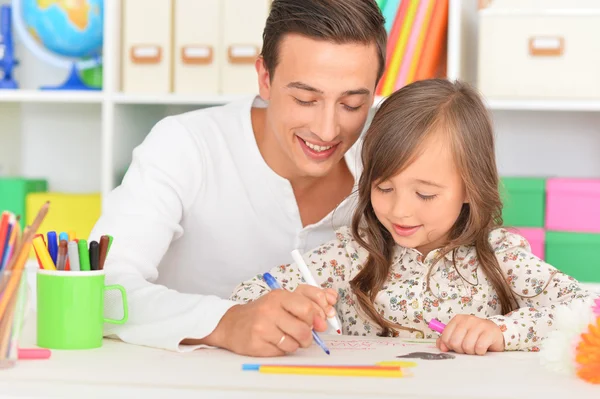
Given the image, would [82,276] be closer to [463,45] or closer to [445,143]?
[445,143]

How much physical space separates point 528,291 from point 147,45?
137 centimetres

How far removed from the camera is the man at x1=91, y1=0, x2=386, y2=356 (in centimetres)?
105

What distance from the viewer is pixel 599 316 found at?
2.95ft

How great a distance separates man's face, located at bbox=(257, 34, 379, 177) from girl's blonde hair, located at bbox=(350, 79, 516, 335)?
0.06 metres

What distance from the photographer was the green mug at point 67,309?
3.32 feet

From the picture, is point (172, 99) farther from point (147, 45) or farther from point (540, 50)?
point (540, 50)

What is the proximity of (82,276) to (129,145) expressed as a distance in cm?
145

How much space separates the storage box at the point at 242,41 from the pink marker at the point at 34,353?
1.41m

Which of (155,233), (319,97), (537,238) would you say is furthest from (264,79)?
(537,238)

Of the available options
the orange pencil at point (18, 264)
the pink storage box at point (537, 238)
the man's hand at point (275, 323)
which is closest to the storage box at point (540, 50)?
the pink storage box at point (537, 238)

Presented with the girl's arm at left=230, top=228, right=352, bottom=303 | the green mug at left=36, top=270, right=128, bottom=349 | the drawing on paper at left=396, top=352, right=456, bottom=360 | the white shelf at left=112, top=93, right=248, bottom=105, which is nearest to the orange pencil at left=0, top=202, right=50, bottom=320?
the green mug at left=36, top=270, right=128, bottom=349

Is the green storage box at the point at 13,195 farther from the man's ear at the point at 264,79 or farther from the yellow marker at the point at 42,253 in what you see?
the yellow marker at the point at 42,253

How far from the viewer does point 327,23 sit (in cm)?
147

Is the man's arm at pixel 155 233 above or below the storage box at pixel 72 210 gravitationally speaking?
above
